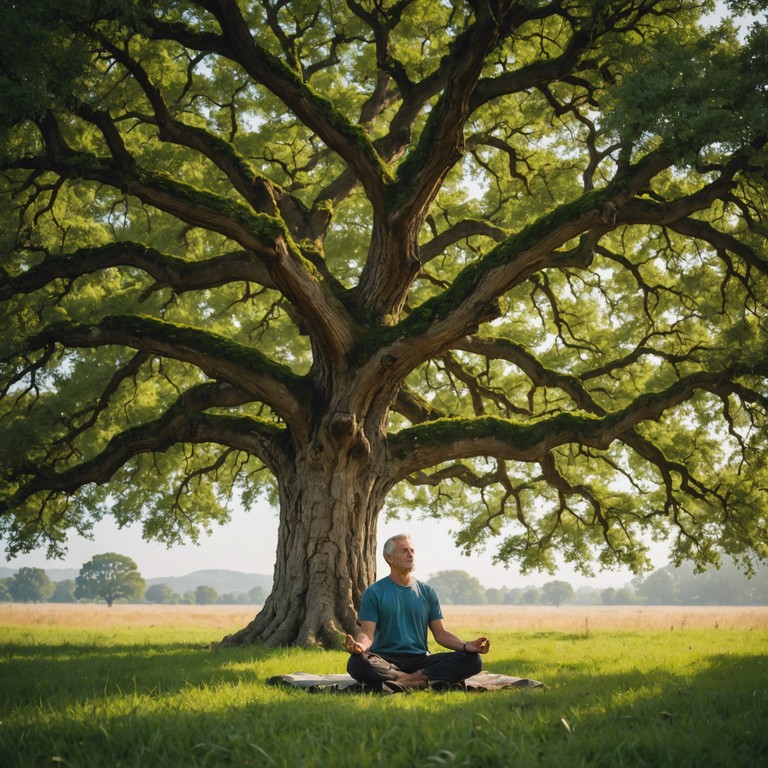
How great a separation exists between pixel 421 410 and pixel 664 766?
1120 cm

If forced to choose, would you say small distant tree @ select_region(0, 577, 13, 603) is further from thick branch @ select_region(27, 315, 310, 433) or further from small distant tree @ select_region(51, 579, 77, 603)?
thick branch @ select_region(27, 315, 310, 433)

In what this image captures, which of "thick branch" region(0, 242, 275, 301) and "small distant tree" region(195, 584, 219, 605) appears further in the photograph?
"small distant tree" region(195, 584, 219, 605)

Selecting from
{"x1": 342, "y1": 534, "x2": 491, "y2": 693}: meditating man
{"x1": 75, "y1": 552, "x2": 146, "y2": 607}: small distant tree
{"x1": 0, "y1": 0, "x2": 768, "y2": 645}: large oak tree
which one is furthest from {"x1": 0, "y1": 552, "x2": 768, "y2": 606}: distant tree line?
{"x1": 342, "y1": 534, "x2": 491, "y2": 693}: meditating man

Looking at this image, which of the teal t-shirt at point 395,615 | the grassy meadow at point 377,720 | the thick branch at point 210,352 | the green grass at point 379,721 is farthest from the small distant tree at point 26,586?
the teal t-shirt at point 395,615

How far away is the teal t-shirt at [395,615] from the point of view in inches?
244

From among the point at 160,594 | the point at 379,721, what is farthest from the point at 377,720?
the point at 160,594

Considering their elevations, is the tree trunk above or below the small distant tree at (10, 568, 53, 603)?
above

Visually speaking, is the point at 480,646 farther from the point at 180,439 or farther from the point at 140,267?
the point at 140,267

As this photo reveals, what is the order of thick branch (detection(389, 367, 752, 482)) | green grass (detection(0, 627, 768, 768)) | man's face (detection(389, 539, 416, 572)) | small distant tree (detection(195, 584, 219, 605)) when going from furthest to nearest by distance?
small distant tree (detection(195, 584, 219, 605)), thick branch (detection(389, 367, 752, 482)), man's face (detection(389, 539, 416, 572)), green grass (detection(0, 627, 768, 768))

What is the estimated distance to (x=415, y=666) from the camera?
6.12 metres

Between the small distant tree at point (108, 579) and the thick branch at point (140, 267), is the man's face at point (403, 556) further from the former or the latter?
the small distant tree at point (108, 579)

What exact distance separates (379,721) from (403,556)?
224 cm

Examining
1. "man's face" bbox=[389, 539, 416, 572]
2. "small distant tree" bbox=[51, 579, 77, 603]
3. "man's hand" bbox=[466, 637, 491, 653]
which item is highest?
"man's face" bbox=[389, 539, 416, 572]

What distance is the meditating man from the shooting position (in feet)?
19.4
